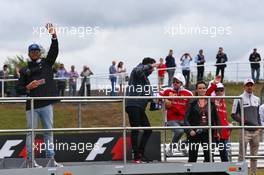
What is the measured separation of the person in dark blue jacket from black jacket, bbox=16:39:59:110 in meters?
1.31

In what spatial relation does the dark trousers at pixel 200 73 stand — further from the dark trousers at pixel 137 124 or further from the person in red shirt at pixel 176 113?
the dark trousers at pixel 137 124

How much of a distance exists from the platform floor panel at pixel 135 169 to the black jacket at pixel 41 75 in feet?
3.75

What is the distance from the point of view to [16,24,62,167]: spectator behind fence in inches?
521

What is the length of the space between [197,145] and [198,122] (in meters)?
0.38

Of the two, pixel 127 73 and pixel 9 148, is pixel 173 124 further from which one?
pixel 127 73

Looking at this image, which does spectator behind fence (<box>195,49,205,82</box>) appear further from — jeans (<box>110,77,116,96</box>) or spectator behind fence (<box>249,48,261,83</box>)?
jeans (<box>110,77,116,96</box>)

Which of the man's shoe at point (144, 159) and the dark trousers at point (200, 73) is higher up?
the dark trousers at point (200, 73)

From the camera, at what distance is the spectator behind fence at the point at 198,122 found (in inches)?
539

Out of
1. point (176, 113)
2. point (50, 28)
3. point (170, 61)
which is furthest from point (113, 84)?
point (50, 28)

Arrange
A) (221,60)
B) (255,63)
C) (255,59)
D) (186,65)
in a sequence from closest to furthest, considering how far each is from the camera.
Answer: (186,65) → (221,60) → (255,63) → (255,59)

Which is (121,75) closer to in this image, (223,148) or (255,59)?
(255,59)

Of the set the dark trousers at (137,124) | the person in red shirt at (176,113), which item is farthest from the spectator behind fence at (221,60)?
the dark trousers at (137,124)

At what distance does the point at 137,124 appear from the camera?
1403 cm

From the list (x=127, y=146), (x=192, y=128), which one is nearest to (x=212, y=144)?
(x=192, y=128)
